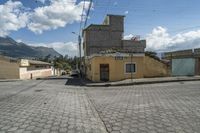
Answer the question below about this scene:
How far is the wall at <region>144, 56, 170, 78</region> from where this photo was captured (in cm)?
2856

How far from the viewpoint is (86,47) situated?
151ft

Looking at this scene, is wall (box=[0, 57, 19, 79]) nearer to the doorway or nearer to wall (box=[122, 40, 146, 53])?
the doorway

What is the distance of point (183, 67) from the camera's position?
3056 cm

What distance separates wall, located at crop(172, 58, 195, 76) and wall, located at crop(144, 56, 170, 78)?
42.2 inches

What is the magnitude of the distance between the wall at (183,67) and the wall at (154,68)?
107 centimetres

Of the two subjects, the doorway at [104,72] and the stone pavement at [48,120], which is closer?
the stone pavement at [48,120]

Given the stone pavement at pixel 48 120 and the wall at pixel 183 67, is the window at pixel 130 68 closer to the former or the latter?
the wall at pixel 183 67

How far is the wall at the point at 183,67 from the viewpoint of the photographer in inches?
1194

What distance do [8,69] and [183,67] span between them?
91.5 ft

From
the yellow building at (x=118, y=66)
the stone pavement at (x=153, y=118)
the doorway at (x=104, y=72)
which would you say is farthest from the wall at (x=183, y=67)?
the stone pavement at (x=153, y=118)

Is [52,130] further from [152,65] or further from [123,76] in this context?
[152,65]

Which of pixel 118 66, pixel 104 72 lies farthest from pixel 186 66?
pixel 104 72

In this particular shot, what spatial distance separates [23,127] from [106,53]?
2002 cm

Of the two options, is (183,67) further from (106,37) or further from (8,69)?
(8,69)
